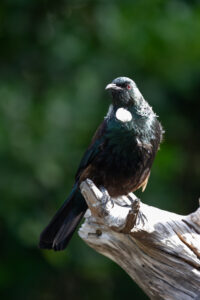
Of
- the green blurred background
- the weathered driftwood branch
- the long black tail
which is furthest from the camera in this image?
the green blurred background

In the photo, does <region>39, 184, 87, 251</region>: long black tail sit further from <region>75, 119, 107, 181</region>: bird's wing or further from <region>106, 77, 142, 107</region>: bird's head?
<region>106, 77, 142, 107</region>: bird's head

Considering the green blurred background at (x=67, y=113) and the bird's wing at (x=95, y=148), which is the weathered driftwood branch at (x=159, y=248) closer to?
the bird's wing at (x=95, y=148)

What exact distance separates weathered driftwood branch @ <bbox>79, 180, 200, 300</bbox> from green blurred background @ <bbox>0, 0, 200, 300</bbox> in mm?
2808

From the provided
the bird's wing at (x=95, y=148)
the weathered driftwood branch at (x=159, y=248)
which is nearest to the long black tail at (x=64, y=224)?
the bird's wing at (x=95, y=148)

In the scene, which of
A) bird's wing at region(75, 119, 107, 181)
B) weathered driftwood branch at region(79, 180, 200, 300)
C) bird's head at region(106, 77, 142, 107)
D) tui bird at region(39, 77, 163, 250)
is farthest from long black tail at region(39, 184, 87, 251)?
bird's head at region(106, 77, 142, 107)

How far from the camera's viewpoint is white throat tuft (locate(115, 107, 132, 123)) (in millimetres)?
5379

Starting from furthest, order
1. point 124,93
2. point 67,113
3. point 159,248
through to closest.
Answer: point 67,113, point 124,93, point 159,248

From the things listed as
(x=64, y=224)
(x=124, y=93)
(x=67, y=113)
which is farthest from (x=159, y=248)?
(x=67, y=113)

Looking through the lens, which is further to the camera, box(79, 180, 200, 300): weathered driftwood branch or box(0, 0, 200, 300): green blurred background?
box(0, 0, 200, 300): green blurred background

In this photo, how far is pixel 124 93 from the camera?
5.55 m

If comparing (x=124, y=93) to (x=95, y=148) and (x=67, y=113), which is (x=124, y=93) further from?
(x=67, y=113)

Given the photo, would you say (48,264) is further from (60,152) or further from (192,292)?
(192,292)

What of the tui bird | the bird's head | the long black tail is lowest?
the long black tail

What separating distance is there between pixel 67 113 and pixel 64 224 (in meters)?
2.57
